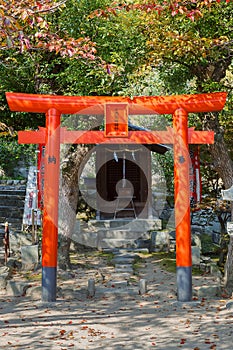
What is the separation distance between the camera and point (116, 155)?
18672mm

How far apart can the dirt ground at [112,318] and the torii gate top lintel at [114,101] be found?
403 cm

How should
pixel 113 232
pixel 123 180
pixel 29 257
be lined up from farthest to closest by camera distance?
pixel 123 180, pixel 113 232, pixel 29 257

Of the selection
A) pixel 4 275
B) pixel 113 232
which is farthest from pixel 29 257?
pixel 113 232

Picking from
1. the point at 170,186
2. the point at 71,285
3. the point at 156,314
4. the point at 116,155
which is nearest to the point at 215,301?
the point at 156,314

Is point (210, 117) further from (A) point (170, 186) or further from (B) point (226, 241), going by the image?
(A) point (170, 186)

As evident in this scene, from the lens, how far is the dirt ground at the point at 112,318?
6512 millimetres

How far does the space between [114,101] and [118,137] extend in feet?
2.57

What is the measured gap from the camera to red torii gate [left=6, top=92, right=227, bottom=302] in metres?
9.03

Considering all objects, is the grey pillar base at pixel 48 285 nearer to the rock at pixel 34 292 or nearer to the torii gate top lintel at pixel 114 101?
the rock at pixel 34 292

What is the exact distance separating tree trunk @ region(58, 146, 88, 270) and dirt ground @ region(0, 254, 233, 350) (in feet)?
2.29

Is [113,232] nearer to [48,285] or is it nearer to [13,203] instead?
[13,203]

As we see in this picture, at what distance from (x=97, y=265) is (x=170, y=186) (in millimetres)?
5411

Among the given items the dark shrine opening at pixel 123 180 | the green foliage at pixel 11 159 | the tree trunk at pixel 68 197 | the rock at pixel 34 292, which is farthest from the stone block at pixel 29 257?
the green foliage at pixel 11 159

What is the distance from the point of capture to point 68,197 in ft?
38.6
